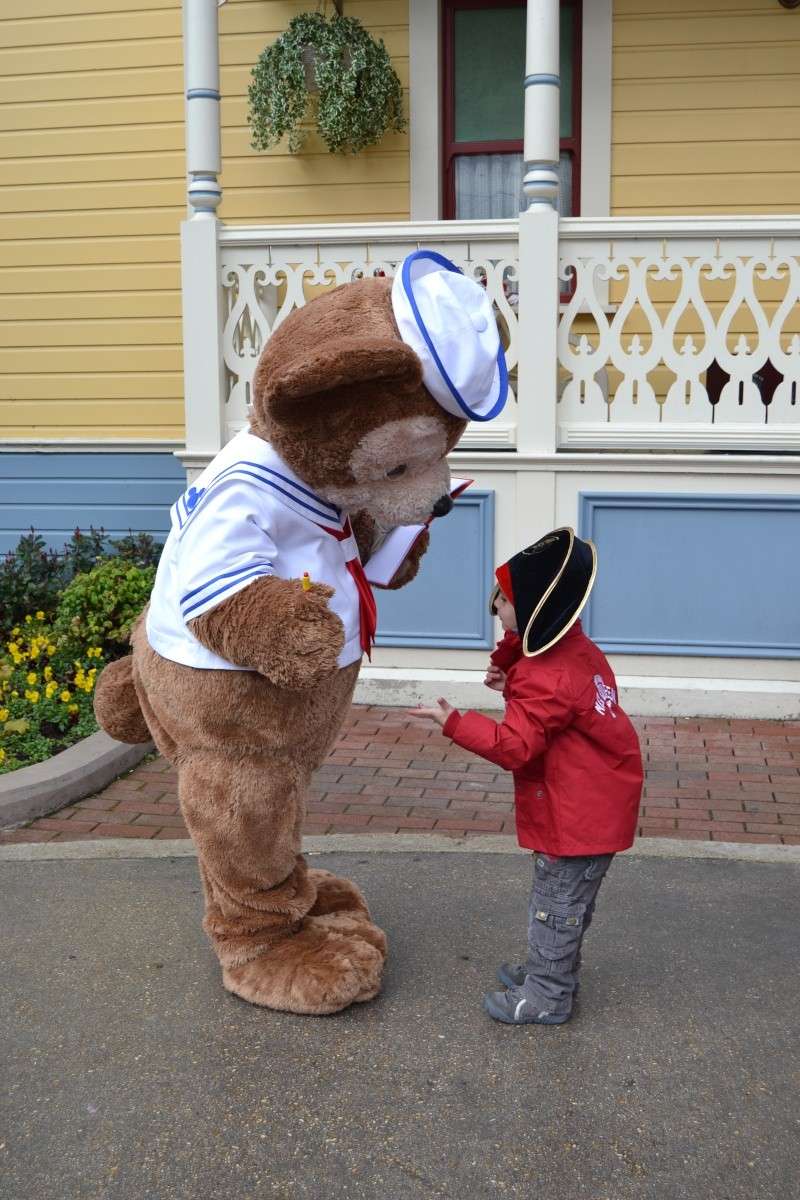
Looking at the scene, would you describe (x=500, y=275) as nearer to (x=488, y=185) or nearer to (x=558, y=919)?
(x=488, y=185)

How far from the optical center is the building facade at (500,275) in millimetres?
6379

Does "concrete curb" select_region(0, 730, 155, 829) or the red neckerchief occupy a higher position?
the red neckerchief

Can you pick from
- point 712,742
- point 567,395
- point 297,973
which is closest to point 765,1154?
point 297,973

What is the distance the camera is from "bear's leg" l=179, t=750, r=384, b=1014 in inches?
129

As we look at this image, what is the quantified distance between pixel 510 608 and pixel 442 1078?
1227mm

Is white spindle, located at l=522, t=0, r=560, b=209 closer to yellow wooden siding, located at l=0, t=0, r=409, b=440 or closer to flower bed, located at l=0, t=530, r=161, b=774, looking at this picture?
yellow wooden siding, located at l=0, t=0, r=409, b=440

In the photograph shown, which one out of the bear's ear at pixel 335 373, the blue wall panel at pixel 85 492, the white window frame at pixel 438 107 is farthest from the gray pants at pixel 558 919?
the white window frame at pixel 438 107

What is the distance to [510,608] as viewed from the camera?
330 centimetres

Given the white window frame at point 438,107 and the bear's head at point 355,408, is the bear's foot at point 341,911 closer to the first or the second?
the bear's head at point 355,408

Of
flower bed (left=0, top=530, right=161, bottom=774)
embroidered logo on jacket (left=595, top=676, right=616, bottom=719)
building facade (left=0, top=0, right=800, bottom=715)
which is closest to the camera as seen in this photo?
embroidered logo on jacket (left=595, top=676, right=616, bottom=719)

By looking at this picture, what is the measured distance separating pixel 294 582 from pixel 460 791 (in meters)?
2.75

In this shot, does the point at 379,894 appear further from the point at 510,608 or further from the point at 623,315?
the point at 623,315

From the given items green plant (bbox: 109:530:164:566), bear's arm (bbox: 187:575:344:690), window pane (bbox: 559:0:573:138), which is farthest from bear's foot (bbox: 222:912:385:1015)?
window pane (bbox: 559:0:573:138)

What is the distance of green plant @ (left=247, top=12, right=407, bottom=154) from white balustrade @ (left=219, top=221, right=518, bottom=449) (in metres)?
1.60
